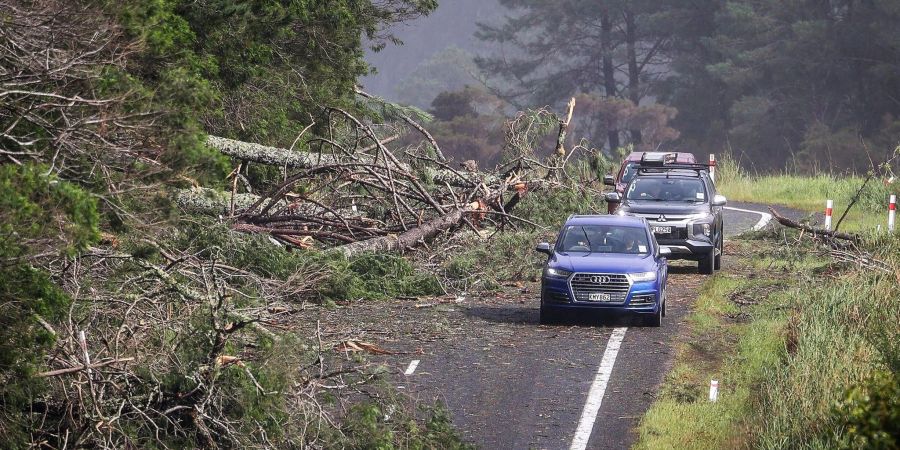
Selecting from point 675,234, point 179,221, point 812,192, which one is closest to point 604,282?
point 179,221

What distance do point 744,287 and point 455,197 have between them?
4.99 metres

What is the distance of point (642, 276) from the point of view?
17.0 m

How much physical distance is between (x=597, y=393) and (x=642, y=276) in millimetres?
3936

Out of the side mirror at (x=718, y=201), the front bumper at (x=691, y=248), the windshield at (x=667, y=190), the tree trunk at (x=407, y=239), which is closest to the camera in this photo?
the tree trunk at (x=407, y=239)

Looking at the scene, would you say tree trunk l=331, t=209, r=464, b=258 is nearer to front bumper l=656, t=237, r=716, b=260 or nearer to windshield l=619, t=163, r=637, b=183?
front bumper l=656, t=237, r=716, b=260

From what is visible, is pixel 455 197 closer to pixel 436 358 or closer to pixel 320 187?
pixel 320 187

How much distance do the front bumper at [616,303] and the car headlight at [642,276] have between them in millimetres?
42

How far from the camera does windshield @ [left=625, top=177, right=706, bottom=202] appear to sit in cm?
2395

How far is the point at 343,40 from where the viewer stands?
89.6 feet

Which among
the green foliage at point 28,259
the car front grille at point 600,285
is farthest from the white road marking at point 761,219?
the green foliage at point 28,259

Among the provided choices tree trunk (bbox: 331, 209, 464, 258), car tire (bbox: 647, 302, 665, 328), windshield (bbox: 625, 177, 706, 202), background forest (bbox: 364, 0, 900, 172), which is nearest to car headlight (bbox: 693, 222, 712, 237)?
windshield (bbox: 625, 177, 706, 202)

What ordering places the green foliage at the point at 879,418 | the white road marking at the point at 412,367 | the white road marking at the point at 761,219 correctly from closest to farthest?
the green foliage at the point at 879,418 < the white road marking at the point at 412,367 < the white road marking at the point at 761,219

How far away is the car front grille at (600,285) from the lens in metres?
16.9

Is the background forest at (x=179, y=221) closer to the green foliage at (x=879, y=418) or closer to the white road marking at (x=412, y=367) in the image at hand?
the white road marking at (x=412, y=367)
